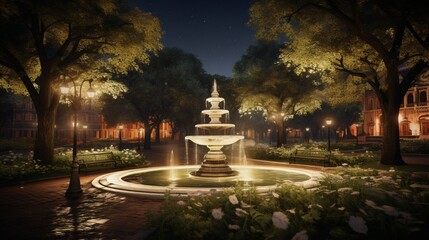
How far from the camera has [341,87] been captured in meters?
25.0

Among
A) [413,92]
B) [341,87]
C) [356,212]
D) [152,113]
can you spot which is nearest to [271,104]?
[341,87]

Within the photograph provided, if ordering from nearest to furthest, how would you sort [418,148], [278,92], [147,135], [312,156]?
[312,156] → [418,148] → [278,92] → [147,135]

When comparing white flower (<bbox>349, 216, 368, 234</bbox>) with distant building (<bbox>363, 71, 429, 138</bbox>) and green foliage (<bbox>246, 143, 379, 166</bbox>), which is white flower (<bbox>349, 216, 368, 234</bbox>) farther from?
distant building (<bbox>363, 71, 429, 138</bbox>)

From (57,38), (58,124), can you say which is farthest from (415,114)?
(58,124)

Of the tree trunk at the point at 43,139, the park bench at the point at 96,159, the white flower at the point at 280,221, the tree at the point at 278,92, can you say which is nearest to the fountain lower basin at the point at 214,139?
the park bench at the point at 96,159

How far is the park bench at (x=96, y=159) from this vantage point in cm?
1582

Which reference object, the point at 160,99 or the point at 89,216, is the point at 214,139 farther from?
the point at 160,99

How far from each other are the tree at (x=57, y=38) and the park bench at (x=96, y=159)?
5.23 feet

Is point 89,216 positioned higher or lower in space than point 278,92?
lower

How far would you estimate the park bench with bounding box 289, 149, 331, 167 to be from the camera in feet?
60.7

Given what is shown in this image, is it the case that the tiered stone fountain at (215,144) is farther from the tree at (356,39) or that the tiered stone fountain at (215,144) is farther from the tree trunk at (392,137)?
the tree trunk at (392,137)

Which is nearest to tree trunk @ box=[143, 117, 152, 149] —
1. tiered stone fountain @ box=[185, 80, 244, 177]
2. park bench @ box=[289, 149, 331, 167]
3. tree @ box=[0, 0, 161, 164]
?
tree @ box=[0, 0, 161, 164]

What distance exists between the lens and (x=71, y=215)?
775 cm

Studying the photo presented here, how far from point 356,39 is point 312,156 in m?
7.28
